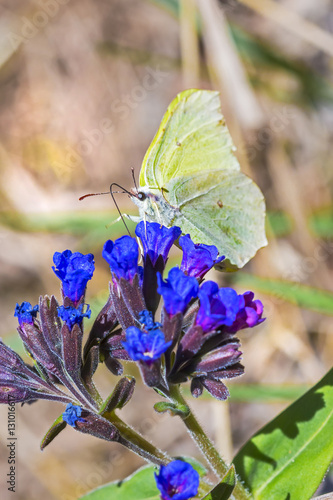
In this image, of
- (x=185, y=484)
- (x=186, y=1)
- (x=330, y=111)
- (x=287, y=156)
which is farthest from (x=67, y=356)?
(x=330, y=111)

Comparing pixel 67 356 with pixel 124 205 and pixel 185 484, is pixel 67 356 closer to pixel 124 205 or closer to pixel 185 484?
pixel 185 484

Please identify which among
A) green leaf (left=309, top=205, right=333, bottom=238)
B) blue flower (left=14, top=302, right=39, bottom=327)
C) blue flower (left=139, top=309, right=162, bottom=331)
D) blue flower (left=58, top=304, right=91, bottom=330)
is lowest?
green leaf (left=309, top=205, right=333, bottom=238)

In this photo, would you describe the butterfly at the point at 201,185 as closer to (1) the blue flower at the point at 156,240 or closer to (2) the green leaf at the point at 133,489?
(1) the blue flower at the point at 156,240

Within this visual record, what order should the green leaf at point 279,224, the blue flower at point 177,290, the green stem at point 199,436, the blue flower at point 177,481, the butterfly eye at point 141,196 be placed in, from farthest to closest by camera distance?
the green leaf at point 279,224 → the butterfly eye at point 141,196 → the green stem at point 199,436 → the blue flower at point 177,290 → the blue flower at point 177,481

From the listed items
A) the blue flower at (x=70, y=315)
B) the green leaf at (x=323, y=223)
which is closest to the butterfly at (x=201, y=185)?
the blue flower at (x=70, y=315)

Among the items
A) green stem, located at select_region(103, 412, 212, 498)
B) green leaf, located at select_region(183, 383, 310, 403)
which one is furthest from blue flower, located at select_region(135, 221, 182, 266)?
green leaf, located at select_region(183, 383, 310, 403)

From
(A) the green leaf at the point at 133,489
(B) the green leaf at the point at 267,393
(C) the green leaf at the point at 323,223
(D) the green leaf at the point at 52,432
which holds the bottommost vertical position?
(B) the green leaf at the point at 267,393

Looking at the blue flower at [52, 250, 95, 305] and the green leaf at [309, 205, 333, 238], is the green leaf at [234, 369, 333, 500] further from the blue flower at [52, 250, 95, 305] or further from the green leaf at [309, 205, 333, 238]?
the green leaf at [309, 205, 333, 238]

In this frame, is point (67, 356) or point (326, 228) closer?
point (67, 356)
